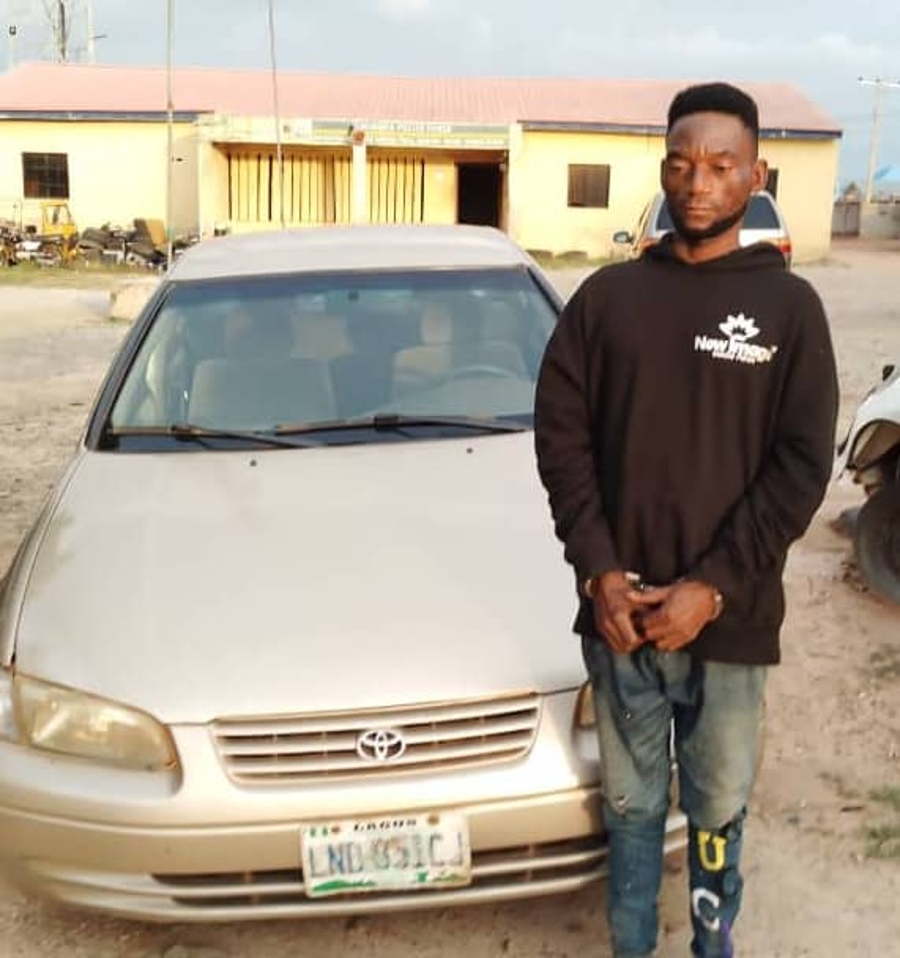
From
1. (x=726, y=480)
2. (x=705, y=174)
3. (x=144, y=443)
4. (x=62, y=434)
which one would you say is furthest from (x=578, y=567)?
(x=62, y=434)

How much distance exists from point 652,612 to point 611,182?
25.0m

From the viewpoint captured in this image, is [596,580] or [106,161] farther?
[106,161]

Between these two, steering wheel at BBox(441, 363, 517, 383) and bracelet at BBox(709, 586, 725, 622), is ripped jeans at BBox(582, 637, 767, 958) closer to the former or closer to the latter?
bracelet at BBox(709, 586, 725, 622)

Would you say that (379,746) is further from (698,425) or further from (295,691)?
(698,425)

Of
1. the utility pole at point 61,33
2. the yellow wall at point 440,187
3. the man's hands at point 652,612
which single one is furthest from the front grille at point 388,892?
the utility pole at point 61,33

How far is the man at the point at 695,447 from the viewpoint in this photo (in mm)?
1936

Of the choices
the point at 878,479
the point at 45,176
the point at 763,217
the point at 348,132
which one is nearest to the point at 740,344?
the point at 878,479

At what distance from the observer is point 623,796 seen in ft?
7.43

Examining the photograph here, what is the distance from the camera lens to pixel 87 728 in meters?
2.38

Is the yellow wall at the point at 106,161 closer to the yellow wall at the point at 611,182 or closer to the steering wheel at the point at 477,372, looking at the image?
the yellow wall at the point at 611,182

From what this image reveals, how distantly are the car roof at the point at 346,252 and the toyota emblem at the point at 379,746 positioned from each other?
203cm

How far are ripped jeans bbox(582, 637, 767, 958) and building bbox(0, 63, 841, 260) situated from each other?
23.0m

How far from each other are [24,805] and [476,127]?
23.3 meters

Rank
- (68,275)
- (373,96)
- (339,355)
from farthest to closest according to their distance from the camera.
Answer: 1. (373,96)
2. (68,275)
3. (339,355)
